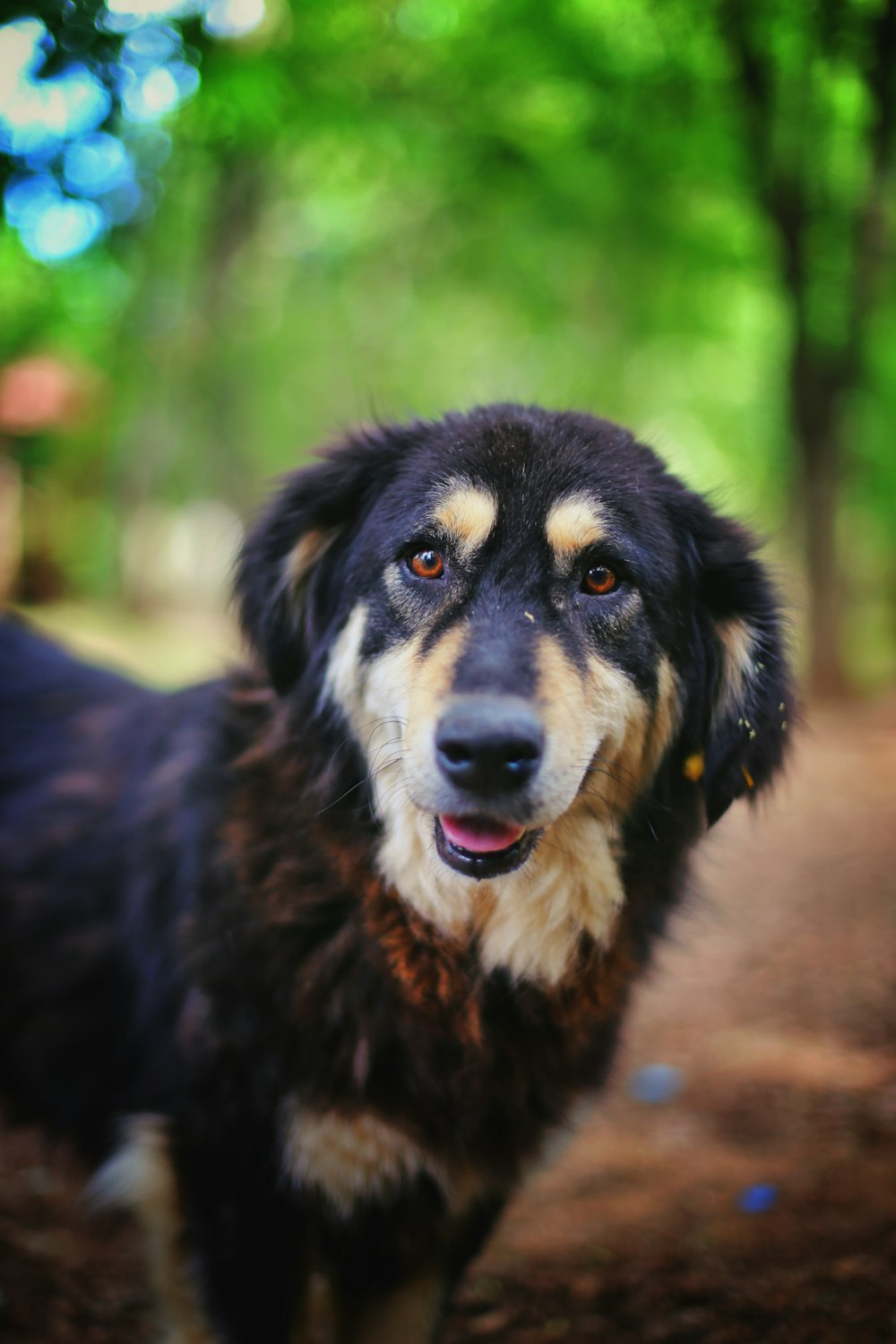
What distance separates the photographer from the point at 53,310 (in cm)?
948

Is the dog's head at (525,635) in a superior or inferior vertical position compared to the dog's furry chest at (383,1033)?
superior

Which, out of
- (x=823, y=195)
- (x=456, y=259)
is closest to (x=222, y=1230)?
(x=823, y=195)

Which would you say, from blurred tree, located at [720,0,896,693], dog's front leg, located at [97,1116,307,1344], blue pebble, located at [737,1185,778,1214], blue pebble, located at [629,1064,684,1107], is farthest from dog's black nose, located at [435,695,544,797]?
blurred tree, located at [720,0,896,693]

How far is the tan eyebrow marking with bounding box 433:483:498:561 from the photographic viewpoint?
227cm

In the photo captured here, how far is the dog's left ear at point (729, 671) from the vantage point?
7.82ft

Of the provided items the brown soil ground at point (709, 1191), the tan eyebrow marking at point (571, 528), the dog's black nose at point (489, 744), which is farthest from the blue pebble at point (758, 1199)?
the tan eyebrow marking at point (571, 528)

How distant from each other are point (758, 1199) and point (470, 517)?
2.47 m

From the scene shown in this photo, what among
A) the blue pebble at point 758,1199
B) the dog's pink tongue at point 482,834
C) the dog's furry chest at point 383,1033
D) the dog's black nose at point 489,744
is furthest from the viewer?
the blue pebble at point 758,1199

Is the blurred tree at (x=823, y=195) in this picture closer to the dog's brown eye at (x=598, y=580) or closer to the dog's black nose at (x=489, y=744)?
the dog's brown eye at (x=598, y=580)

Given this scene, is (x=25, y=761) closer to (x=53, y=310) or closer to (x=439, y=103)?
(x=439, y=103)

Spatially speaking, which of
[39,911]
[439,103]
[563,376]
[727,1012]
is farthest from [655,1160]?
[563,376]

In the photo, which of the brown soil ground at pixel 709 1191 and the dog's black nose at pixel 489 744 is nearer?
the dog's black nose at pixel 489 744

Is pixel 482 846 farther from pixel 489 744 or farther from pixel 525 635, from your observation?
pixel 525 635

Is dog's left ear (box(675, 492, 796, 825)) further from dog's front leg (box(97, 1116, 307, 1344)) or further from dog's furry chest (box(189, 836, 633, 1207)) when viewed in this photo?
dog's front leg (box(97, 1116, 307, 1344))
